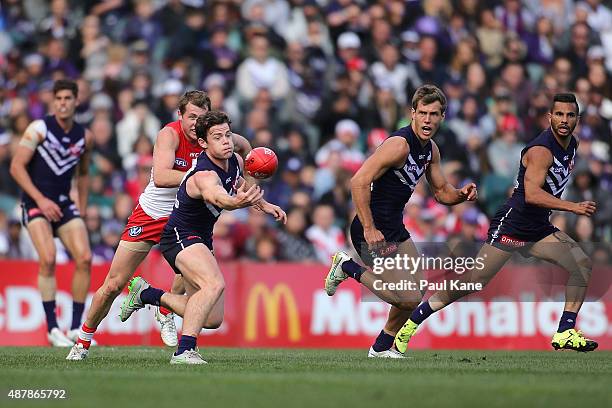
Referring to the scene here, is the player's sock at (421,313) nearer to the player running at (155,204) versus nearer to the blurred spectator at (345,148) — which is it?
the player running at (155,204)

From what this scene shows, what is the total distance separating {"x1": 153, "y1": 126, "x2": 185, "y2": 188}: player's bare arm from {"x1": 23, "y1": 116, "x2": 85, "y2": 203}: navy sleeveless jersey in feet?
9.92

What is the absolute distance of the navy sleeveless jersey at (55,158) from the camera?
1496cm

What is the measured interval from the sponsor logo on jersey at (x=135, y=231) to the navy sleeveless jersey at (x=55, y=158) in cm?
291

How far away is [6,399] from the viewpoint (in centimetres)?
828

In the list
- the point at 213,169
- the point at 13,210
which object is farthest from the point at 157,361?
the point at 13,210

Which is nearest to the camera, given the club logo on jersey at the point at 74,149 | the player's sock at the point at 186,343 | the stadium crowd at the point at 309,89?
the player's sock at the point at 186,343

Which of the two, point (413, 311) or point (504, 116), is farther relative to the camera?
point (504, 116)

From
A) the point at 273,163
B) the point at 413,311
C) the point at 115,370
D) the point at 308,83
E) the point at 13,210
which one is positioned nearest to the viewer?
the point at 115,370

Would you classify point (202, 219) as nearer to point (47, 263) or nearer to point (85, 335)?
point (85, 335)

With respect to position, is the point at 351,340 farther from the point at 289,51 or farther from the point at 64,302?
the point at 289,51

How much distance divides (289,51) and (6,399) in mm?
14491

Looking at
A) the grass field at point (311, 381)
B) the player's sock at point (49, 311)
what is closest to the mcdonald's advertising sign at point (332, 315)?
the player's sock at point (49, 311)

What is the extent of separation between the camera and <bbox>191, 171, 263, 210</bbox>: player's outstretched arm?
10.2 m

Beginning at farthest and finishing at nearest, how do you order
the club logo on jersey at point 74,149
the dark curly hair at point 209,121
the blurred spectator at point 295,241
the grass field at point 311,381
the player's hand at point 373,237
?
the blurred spectator at point 295,241 → the club logo on jersey at point 74,149 → the player's hand at point 373,237 → the dark curly hair at point 209,121 → the grass field at point 311,381
